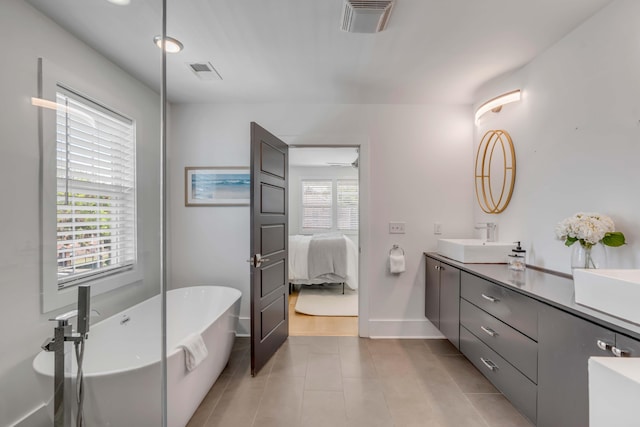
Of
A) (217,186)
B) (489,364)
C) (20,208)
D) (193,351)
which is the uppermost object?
(217,186)

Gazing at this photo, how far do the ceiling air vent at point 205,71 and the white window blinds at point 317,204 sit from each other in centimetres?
438

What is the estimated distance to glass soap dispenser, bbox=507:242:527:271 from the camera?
194 centimetres

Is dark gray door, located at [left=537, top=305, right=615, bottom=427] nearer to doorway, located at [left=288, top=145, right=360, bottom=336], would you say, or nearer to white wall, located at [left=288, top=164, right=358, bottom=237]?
doorway, located at [left=288, top=145, right=360, bottom=336]

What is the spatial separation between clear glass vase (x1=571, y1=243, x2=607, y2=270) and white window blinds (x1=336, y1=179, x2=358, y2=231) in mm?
5107

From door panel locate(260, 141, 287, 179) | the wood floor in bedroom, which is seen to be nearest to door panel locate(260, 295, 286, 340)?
the wood floor in bedroom

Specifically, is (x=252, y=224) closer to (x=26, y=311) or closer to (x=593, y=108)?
(x=26, y=311)

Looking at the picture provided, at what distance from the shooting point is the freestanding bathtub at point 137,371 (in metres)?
1.16

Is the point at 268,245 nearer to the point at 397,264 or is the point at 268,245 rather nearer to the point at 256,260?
the point at 256,260

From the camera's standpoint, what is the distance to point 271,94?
269 cm

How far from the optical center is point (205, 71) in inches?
88.7

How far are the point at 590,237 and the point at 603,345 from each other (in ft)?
2.01

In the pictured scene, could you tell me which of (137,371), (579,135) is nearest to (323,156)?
(579,135)

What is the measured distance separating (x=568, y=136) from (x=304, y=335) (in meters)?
2.72

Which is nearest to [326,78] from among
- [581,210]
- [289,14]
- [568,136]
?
[289,14]
